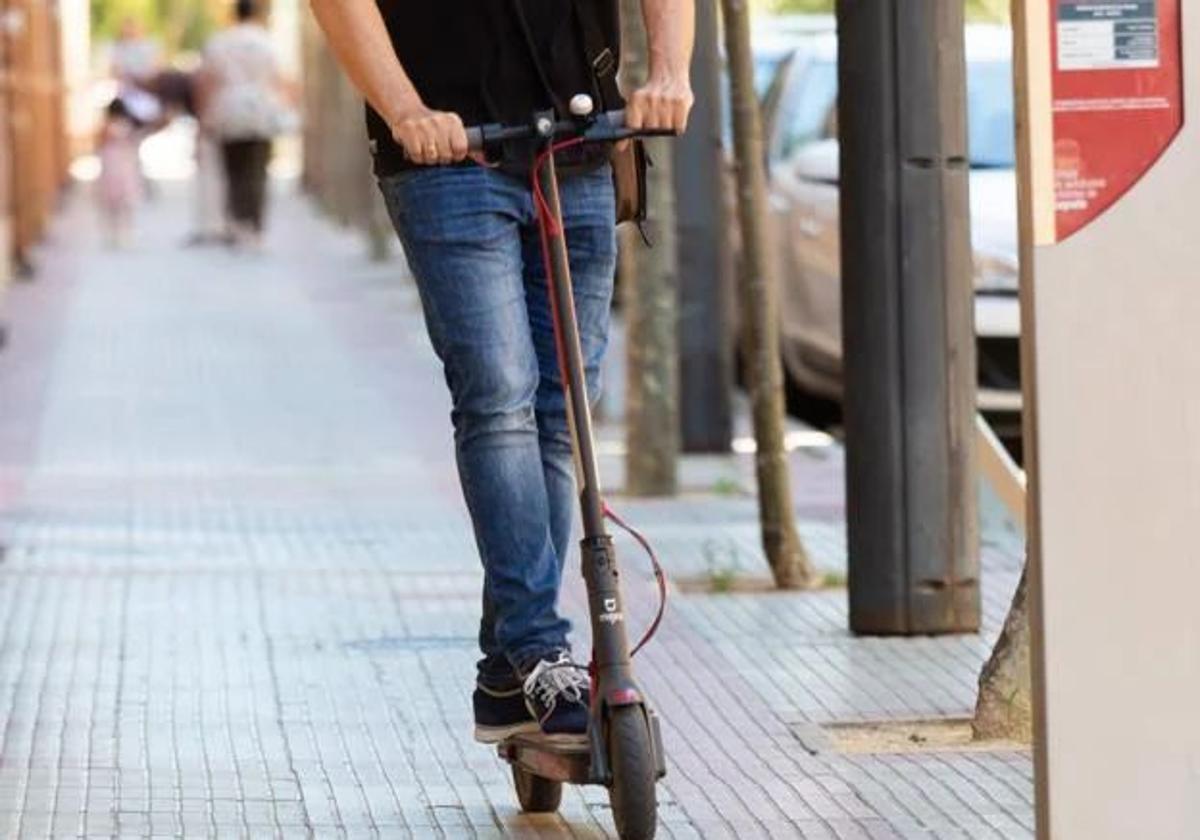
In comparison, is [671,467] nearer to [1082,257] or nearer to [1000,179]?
[1000,179]

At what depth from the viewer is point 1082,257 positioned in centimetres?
484

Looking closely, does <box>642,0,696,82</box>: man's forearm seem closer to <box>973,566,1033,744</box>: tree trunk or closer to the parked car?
<box>973,566,1033,744</box>: tree trunk

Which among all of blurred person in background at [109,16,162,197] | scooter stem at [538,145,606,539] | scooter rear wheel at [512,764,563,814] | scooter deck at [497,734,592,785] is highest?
scooter stem at [538,145,606,539]

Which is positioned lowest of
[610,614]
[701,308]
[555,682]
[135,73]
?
[135,73]

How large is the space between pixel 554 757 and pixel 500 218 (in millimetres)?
931

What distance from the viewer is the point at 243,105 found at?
27.1 metres

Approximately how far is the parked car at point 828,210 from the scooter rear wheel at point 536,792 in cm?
686

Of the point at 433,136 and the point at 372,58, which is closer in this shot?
the point at 433,136

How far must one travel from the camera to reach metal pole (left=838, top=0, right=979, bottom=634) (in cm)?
852

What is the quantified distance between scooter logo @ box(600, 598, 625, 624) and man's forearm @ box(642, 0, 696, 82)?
2.98 ft

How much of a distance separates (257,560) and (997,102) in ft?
17.5

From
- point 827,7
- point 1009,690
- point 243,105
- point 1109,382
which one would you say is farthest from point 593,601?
point 827,7

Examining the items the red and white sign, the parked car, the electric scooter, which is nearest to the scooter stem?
the electric scooter

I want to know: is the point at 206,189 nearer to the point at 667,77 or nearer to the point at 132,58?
the point at 132,58
